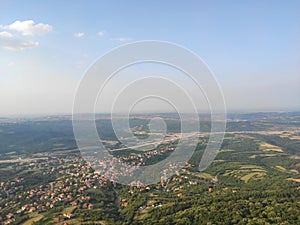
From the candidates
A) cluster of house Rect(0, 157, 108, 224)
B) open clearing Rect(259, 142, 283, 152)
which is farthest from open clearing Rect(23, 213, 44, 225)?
open clearing Rect(259, 142, 283, 152)

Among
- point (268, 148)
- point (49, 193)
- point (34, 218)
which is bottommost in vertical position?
point (34, 218)

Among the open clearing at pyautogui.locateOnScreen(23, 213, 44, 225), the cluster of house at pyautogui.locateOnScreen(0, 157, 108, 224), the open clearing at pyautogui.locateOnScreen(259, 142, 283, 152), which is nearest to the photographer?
the open clearing at pyautogui.locateOnScreen(23, 213, 44, 225)

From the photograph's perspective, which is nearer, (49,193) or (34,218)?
(34,218)

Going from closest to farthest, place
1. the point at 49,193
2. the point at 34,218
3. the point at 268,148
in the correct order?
the point at 34,218, the point at 49,193, the point at 268,148

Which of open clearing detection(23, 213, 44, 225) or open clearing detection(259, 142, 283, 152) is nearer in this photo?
open clearing detection(23, 213, 44, 225)

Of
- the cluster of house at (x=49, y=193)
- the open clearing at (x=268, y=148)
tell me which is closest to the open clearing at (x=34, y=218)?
the cluster of house at (x=49, y=193)

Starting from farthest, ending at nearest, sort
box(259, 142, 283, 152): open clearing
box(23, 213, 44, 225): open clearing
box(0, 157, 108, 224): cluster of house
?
box(259, 142, 283, 152): open clearing → box(0, 157, 108, 224): cluster of house → box(23, 213, 44, 225): open clearing

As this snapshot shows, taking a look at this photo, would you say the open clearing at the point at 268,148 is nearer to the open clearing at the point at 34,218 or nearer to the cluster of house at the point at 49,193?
the cluster of house at the point at 49,193

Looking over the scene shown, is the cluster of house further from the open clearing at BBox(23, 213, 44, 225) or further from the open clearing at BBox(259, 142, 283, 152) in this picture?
the open clearing at BBox(259, 142, 283, 152)

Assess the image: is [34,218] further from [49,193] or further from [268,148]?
[268,148]

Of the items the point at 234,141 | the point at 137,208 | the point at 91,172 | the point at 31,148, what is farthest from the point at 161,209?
the point at 31,148

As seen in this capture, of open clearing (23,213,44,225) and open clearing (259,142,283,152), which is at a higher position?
open clearing (259,142,283,152)

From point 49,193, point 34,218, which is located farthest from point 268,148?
point 34,218
